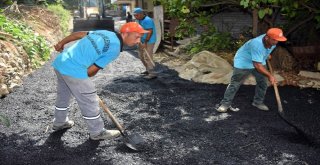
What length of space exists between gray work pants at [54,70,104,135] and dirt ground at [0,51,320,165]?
12.2 inches

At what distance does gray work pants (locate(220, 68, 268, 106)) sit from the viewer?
194 inches

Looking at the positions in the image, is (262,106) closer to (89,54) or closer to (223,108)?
(223,108)

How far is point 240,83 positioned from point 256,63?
0.66 meters

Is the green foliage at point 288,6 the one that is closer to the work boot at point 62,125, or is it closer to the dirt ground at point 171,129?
the dirt ground at point 171,129

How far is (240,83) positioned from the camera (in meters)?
5.05

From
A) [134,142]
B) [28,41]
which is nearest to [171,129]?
[134,142]

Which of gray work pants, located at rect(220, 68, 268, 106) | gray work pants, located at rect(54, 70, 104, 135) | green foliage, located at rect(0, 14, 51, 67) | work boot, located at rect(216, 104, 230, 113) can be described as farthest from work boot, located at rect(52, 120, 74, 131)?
green foliage, located at rect(0, 14, 51, 67)

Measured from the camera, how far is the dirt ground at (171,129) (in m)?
3.60

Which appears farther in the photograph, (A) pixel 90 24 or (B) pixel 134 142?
(A) pixel 90 24

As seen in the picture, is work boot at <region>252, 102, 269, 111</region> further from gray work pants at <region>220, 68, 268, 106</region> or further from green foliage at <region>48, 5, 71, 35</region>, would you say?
green foliage at <region>48, 5, 71, 35</region>

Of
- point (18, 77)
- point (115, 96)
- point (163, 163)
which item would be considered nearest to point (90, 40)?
point (163, 163)

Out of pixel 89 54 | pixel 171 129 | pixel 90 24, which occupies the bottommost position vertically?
pixel 171 129

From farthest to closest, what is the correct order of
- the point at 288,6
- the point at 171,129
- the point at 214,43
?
the point at 214,43 < the point at 288,6 < the point at 171,129

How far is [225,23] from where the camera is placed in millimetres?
11242
